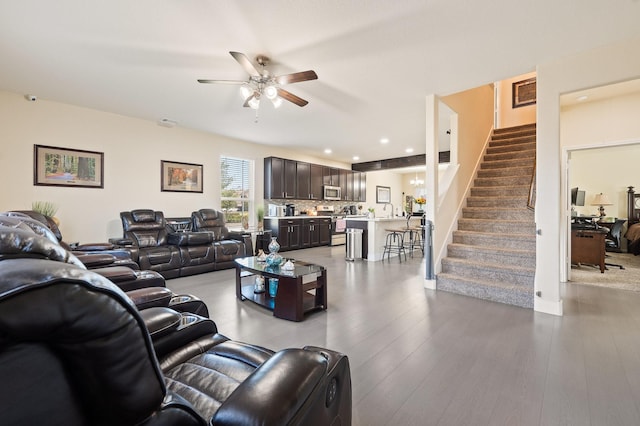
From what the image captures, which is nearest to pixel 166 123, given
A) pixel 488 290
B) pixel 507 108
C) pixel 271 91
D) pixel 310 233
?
pixel 271 91

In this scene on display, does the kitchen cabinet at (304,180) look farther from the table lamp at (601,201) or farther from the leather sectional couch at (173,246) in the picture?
the table lamp at (601,201)

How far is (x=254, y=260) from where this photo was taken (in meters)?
3.68

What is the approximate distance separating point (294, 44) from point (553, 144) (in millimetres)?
2927

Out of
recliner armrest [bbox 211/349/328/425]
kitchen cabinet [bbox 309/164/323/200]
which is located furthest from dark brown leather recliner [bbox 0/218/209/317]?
kitchen cabinet [bbox 309/164/323/200]

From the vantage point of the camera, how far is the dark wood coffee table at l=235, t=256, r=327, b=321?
2.81 meters

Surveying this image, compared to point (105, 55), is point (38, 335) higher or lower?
lower

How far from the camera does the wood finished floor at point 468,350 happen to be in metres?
1.59

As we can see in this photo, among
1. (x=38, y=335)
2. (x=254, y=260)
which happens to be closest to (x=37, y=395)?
(x=38, y=335)

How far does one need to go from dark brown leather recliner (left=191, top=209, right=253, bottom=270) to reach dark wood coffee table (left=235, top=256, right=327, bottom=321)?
1533 mm

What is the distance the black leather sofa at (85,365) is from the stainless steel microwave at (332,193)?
7924mm

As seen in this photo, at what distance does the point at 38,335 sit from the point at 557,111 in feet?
13.7

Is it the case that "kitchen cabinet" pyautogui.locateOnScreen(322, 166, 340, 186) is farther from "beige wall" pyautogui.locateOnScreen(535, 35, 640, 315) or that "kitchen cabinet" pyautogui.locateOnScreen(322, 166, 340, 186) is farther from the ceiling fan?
"beige wall" pyautogui.locateOnScreen(535, 35, 640, 315)

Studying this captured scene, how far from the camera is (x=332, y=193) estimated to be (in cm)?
891

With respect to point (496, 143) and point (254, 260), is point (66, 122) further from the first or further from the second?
point (496, 143)
